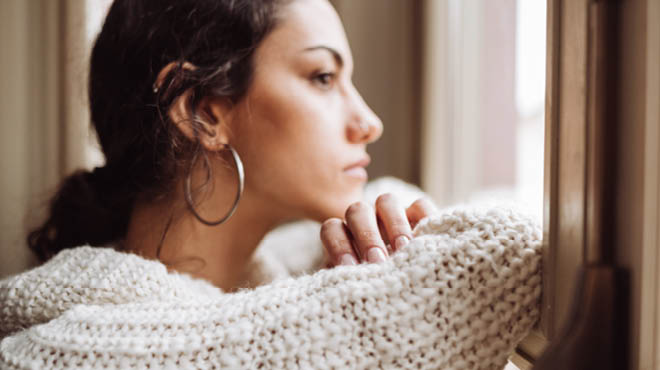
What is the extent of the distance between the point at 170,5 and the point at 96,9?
58 cm

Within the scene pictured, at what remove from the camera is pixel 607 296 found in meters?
0.35

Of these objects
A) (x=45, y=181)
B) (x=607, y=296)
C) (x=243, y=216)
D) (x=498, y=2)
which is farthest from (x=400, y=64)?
(x=607, y=296)

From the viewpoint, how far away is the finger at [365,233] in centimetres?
58

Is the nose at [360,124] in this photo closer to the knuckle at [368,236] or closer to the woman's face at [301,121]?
the woman's face at [301,121]

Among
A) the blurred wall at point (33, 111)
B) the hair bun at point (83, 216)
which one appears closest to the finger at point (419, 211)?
the hair bun at point (83, 216)

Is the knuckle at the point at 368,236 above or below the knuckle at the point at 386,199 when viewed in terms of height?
below

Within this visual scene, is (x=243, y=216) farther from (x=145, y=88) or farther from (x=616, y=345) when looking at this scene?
(x=616, y=345)

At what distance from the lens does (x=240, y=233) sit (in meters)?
0.86

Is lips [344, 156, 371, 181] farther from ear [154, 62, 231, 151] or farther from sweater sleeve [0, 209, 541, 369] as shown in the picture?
sweater sleeve [0, 209, 541, 369]

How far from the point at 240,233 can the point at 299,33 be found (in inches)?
14.0

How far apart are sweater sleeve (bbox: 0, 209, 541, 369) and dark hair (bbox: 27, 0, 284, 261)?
321 millimetres

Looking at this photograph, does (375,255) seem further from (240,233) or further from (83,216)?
(83,216)

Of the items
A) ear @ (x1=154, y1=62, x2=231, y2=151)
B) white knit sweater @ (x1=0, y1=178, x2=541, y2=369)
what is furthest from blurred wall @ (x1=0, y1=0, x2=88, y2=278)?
white knit sweater @ (x1=0, y1=178, x2=541, y2=369)

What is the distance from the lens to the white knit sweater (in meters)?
0.46
